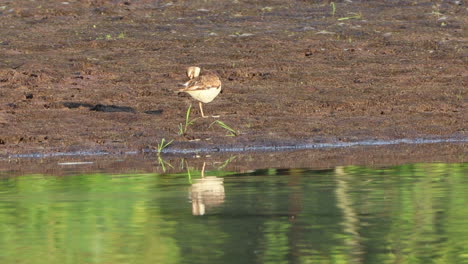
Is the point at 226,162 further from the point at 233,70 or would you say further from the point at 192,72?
the point at 233,70

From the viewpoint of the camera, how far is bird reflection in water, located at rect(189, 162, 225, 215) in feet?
30.7

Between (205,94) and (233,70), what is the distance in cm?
319

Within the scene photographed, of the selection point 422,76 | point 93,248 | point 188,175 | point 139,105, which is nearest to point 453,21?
point 422,76

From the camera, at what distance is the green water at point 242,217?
7.04 meters

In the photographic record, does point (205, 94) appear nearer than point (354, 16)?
Yes

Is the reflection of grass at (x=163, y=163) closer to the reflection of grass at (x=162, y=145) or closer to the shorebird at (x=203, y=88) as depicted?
the reflection of grass at (x=162, y=145)

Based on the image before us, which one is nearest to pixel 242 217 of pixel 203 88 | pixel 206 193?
pixel 206 193

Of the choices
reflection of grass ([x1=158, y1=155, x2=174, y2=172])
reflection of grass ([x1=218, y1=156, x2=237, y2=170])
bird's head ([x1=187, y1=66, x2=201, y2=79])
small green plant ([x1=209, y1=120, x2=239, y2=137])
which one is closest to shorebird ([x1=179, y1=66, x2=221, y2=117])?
bird's head ([x1=187, y1=66, x2=201, y2=79])

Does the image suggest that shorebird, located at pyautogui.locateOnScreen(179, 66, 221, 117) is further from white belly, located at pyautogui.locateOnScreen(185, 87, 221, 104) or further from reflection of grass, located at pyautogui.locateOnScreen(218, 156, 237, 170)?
reflection of grass, located at pyautogui.locateOnScreen(218, 156, 237, 170)

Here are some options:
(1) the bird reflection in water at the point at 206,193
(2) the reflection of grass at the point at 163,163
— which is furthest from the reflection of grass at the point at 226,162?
(1) the bird reflection in water at the point at 206,193

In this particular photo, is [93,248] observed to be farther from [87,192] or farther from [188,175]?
[188,175]

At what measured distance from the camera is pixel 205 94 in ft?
55.3

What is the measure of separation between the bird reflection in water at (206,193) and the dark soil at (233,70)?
4077 mm

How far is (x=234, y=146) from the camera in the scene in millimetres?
15398
